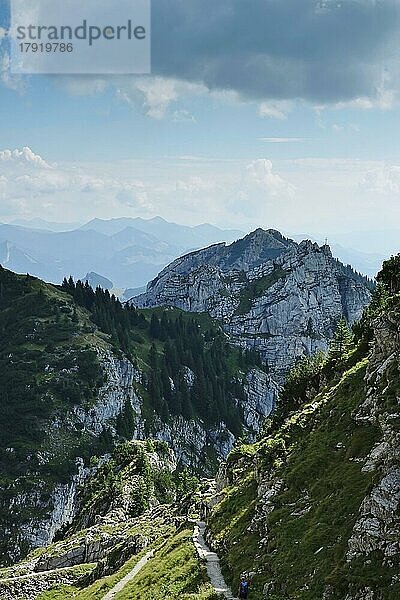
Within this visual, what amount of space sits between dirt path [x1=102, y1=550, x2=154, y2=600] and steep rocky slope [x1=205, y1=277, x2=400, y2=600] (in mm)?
8580

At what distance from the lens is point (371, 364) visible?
2124 inches

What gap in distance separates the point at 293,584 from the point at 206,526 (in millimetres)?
28212

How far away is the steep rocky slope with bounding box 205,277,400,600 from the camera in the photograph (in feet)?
105

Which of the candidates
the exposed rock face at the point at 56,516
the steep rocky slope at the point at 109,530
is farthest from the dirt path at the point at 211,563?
the exposed rock face at the point at 56,516

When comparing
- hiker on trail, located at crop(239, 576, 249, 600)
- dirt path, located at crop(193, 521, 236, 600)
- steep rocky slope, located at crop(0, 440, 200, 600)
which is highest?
hiker on trail, located at crop(239, 576, 249, 600)

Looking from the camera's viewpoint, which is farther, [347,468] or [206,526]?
[206,526]

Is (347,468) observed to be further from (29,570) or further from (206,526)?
(29,570)

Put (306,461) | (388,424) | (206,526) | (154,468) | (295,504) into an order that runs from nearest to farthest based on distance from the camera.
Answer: (388,424) → (295,504) → (306,461) → (206,526) → (154,468)

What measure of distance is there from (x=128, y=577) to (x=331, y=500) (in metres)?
30.5

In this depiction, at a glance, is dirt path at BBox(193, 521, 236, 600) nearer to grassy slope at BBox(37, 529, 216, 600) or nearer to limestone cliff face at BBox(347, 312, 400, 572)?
grassy slope at BBox(37, 529, 216, 600)

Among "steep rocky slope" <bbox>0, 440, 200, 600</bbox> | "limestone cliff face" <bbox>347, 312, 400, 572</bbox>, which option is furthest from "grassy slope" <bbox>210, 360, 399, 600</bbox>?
"steep rocky slope" <bbox>0, 440, 200, 600</bbox>

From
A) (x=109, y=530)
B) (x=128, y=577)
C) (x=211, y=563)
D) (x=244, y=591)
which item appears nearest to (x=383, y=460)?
(x=244, y=591)

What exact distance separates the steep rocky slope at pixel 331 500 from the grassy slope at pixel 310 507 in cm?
9

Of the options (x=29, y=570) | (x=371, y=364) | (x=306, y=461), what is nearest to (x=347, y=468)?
(x=306, y=461)
